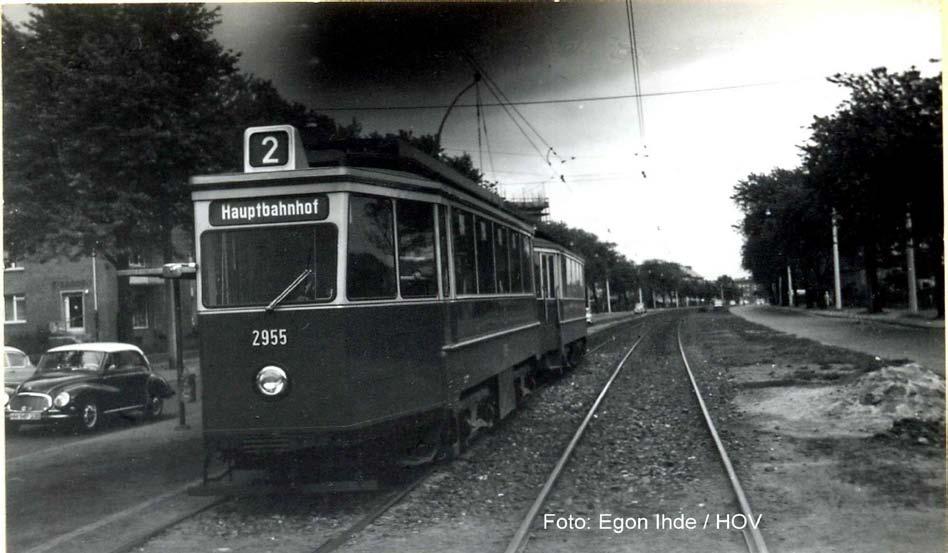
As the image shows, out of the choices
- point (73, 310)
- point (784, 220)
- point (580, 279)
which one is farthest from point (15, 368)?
point (784, 220)

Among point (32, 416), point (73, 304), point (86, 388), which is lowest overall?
point (32, 416)

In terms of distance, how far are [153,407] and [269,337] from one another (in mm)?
8951

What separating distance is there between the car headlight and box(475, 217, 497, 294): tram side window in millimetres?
6860

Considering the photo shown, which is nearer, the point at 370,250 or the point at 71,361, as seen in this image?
the point at 370,250

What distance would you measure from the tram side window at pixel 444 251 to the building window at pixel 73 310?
9426 mm

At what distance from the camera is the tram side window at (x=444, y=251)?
26.7ft

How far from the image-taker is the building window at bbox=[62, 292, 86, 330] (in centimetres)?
1567

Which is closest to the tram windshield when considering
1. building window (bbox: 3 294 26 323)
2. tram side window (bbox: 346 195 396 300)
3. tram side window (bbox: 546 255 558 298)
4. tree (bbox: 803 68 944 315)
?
tram side window (bbox: 346 195 396 300)

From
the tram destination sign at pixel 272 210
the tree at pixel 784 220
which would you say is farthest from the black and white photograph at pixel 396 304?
the tree at pixel 784 220

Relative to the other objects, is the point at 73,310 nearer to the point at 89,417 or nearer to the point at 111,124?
the point at 111,124

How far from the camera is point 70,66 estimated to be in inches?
571

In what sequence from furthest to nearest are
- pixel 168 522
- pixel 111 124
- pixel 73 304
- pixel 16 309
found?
pixel 73 304
pixel 111 124
pixel 16 309
pixel 168 522

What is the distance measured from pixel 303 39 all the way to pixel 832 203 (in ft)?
64.0

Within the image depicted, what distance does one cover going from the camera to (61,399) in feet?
40.8
